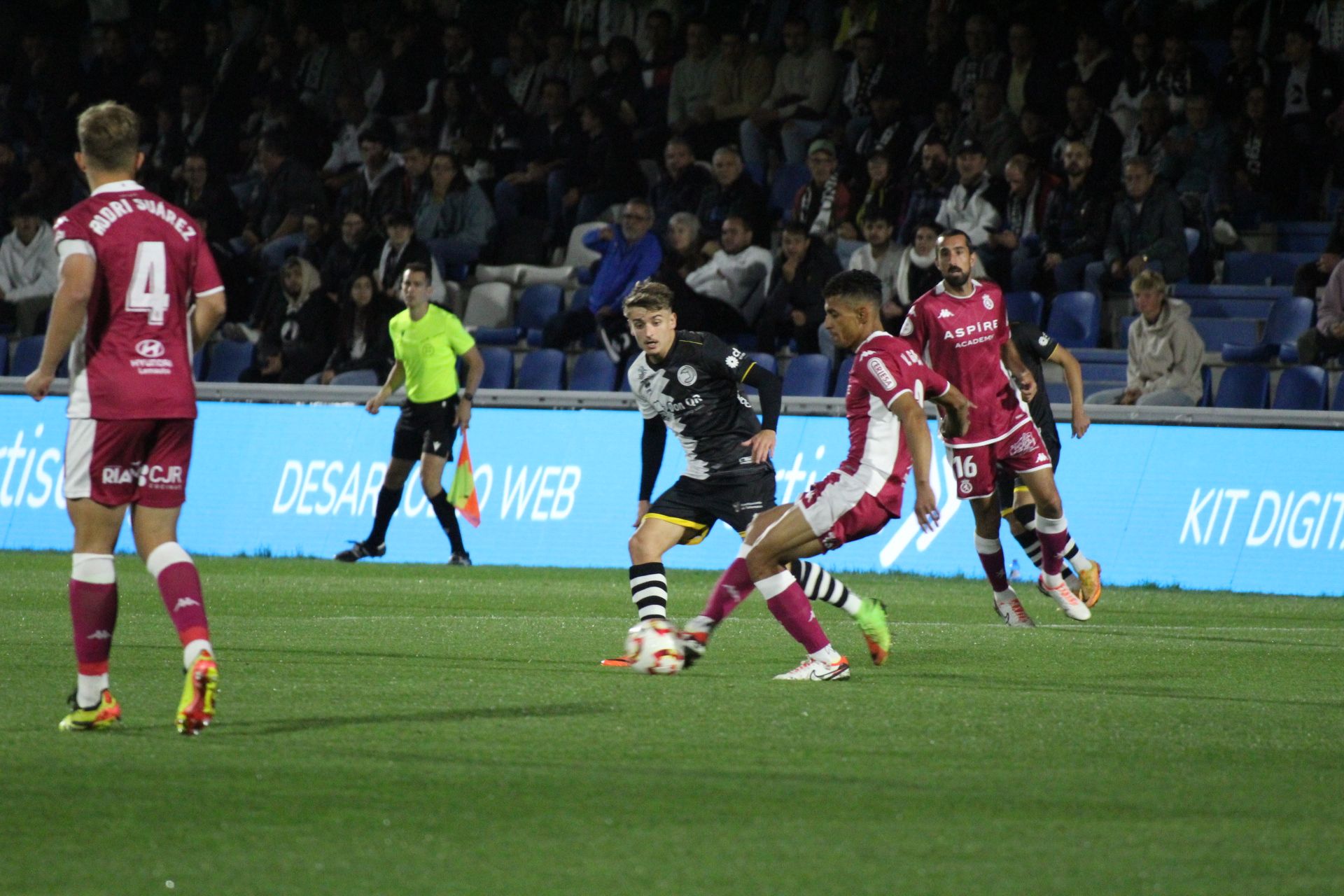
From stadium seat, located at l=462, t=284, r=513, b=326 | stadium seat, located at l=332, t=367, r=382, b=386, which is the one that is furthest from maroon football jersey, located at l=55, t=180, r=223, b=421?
stadium seat, located at l=462, t=284, r=513, b=326

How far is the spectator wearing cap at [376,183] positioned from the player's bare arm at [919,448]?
1415 cm

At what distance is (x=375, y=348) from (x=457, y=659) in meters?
10.8

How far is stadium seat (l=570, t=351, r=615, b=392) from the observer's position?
1912cm

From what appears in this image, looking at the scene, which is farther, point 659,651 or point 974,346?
point 974,346

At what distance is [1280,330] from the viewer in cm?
1706

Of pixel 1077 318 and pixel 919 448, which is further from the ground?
pixel 919 448

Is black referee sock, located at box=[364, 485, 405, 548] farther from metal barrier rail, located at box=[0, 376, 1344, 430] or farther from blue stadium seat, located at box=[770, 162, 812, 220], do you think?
blue stadium seat, located at box=[770, 162, 812, 220]

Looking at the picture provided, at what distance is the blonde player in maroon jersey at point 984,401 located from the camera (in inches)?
468

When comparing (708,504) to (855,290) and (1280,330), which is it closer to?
(855,290)

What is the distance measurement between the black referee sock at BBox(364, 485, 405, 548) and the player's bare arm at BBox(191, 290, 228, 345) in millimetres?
9930

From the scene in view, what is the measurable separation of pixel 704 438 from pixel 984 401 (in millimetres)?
2931

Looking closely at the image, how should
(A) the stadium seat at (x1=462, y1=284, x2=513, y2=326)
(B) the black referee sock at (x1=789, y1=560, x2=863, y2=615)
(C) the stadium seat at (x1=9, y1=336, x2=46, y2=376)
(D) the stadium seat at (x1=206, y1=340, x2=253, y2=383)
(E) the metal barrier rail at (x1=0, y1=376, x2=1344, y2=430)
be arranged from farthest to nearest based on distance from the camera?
1. (C) the stadium seat at (x1=9, y1=336, x2=46, y2=376)
2. (D) the stadium seat at (x1=206, y1=340, x2=253, y2=383)
3. (A) the stadium seat at (x1=462, y1=284, x2=513, y2=326)
4. (E) the metal barrier rail at (x1=0, y1=376, x2=1344, y2=430)
5. (B) the black referee sock at (x1=789, y1=560, x2=863, y2=615)

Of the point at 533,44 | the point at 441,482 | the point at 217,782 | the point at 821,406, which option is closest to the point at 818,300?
the point at 821,406

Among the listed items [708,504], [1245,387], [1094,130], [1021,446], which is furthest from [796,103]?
[708,504]
